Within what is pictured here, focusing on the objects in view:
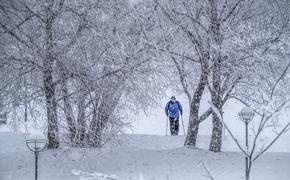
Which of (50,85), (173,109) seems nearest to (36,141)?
(50,85)

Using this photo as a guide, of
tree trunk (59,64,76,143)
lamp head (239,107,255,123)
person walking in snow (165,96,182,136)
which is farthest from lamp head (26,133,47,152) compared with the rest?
person walking in snow (165,96,182,136)

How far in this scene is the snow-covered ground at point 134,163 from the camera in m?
11.6

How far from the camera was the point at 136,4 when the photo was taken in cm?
1284

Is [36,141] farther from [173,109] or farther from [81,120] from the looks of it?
[173,109]

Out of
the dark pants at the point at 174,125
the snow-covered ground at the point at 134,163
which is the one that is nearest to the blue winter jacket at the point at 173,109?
the dark pants at the point at 174,125

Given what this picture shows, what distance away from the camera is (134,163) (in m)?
12.9

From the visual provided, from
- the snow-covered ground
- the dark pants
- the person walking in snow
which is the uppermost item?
the person walking in snow

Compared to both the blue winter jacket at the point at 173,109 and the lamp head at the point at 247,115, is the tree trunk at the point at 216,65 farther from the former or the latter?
the blue winter jacket at the point at 173,109

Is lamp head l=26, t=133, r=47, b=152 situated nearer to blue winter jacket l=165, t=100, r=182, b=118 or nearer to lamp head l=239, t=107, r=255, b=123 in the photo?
lamp head l=239, t=107, r=255, b=123

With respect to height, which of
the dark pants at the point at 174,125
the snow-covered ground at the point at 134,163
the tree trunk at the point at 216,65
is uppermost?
the tree trunk at the point at 216,65

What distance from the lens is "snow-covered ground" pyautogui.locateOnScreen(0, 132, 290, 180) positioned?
38.2 ft

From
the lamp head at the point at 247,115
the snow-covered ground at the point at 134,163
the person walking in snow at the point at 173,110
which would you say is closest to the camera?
the lamp head at the point at 247,115

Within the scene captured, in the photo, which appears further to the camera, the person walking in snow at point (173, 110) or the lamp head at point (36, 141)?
the person walking in snow at point (173, 110)

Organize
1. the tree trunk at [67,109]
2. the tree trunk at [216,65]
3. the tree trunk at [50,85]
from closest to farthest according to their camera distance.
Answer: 1. the tree trunk at [50,85]
2. the tree trunk at [67,109]
3. the tree trunk at [216,65]
